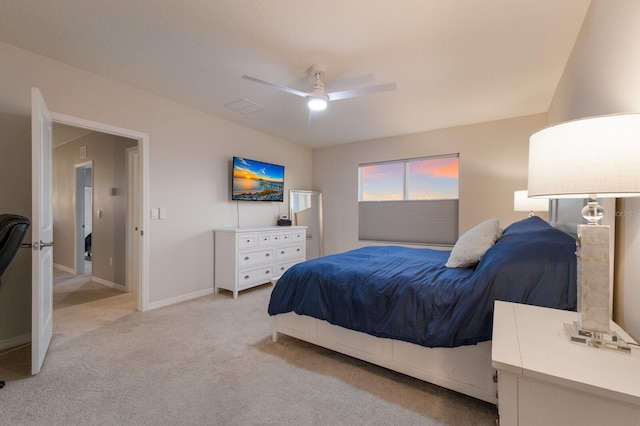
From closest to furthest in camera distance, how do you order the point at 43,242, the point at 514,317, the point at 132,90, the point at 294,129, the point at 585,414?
the point at 585,414 < the point at 514,317 < the point at 43,242 < the point at 132,90 < the point at 294,129

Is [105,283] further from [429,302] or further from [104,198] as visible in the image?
[429,302]

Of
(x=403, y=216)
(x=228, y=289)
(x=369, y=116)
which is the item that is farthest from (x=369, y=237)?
(x=228, y=289)

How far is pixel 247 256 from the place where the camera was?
3.79m

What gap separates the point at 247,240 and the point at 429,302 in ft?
8.86

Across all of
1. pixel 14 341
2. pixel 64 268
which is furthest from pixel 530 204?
pixel 64 268

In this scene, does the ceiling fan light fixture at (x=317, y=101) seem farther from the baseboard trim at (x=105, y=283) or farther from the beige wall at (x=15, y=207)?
the baseboard trim at (x=105, y=283)

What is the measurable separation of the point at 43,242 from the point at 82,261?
12.5 ft

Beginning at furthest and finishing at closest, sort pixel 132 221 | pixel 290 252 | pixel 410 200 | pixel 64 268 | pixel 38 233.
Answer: pixel 64 268 → pixel 410 200 → pixel 290 252 → pixel 132 221 → pixel 38 233

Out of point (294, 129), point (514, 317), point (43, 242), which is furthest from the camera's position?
point (294, 129)

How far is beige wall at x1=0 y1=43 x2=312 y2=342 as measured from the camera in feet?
7.84

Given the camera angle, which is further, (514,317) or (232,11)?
(232,11)

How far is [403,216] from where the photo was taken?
4.68 m

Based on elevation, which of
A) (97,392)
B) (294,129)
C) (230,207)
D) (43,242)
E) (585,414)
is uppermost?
(294,129)

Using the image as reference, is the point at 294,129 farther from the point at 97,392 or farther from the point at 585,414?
the point at 585,414
